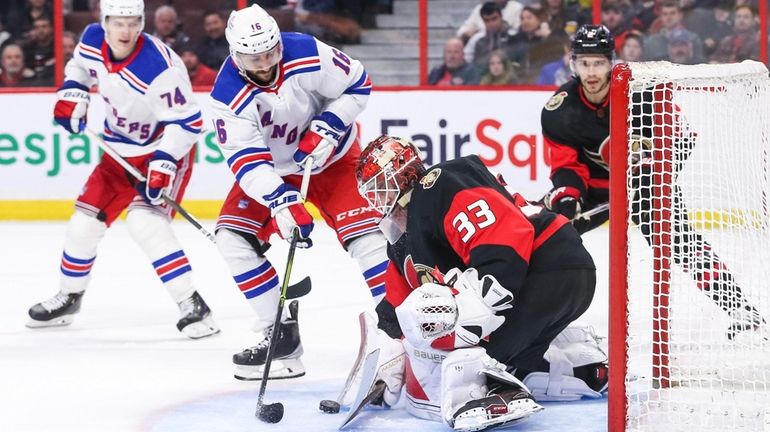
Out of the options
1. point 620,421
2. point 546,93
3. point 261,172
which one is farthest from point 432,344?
point 546,93

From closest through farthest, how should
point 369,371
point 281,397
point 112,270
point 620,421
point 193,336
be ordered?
point 620,421 → point 369,371 → point 281,397 → point 193,336 → point 112,270

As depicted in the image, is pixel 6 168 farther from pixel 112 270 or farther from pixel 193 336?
pixel 193 336

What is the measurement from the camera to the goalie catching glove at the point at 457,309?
2908mm

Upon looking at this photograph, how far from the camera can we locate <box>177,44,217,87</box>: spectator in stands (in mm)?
7016

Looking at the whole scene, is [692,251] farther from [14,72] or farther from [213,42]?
[14,72]

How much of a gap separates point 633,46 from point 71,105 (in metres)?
3.28

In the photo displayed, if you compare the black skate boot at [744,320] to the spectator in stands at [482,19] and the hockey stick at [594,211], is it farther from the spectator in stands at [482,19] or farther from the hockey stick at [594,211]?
the spectator in stands at [482,19]

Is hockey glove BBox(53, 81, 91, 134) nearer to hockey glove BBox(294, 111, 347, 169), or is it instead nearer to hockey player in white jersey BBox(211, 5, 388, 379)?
hockey player in white jersey BBox(211, 5, 388, 379)

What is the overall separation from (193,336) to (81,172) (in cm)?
282

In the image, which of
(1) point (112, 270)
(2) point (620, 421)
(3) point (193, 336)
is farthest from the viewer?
(1) point (112, 270)

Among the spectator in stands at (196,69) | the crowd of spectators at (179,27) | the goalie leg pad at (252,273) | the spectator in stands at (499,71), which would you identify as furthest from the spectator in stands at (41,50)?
the goalie leg pad at (252,273)

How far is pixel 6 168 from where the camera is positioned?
6.91 metres

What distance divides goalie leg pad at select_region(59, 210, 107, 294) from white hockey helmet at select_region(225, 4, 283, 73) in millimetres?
1069

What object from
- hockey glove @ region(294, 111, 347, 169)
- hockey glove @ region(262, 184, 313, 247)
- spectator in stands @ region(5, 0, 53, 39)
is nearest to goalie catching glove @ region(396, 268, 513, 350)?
hockey glove @ region(262, 184, 313, 247)
